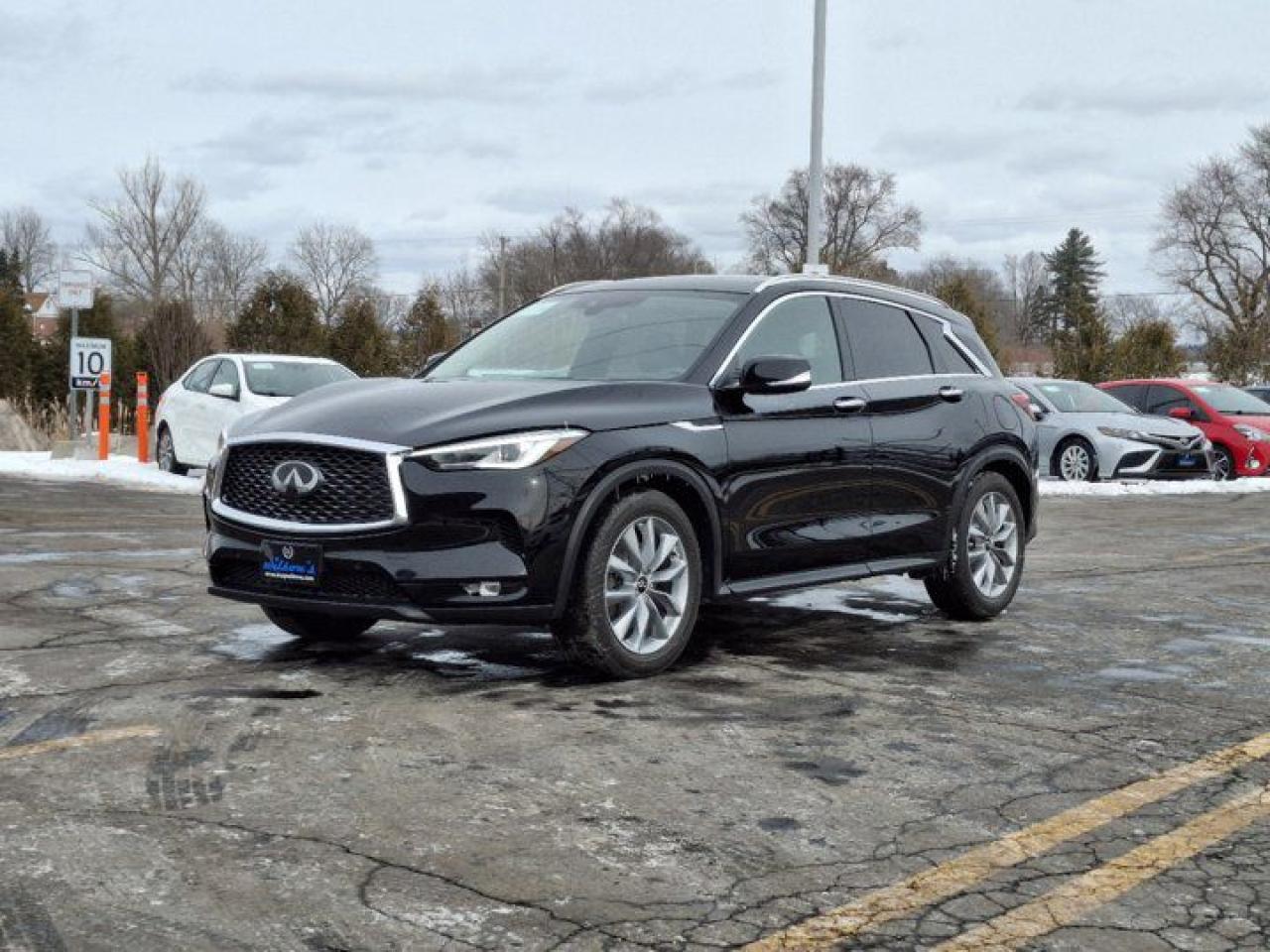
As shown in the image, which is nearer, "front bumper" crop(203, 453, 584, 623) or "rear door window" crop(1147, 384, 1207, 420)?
"front bumper" crop(203, 453, 584, 623)

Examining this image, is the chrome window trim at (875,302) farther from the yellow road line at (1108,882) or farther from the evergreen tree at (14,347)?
the evergreen tree at (14,347)

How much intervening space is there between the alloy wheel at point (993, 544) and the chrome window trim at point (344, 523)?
11.0 ft

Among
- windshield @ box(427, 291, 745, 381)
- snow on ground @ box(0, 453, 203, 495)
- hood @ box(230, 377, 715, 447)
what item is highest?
windshield @ box(427, 291, 745, 381)

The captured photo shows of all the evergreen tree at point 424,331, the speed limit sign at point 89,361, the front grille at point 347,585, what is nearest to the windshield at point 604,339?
the front grille at point 347,585

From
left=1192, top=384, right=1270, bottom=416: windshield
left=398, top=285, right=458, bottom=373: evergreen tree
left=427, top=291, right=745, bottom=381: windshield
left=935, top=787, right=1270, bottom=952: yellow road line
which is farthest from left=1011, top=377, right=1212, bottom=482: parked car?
Answer: left=398, top=285, right=458, bottom=373: evergreen tree

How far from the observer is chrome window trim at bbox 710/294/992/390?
6605mm

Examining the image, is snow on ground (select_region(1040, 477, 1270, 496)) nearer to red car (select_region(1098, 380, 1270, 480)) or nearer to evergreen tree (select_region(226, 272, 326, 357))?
red car (select_region(1098, 380, 1270, 480))

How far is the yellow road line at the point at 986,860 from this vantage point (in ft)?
10.9

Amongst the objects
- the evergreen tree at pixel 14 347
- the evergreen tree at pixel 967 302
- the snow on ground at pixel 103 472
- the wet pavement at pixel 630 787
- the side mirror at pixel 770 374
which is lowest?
the wet pavement at pixel 630 787

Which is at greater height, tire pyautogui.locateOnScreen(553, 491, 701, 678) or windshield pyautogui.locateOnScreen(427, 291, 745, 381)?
windshield pyautogui.locateOnScreen(427, 291, 745, 381)

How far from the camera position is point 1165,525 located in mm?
14438

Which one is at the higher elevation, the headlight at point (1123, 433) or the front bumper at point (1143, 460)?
the headlight at point (1123, 433)

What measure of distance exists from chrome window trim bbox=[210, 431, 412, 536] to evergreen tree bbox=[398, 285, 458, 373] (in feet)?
106

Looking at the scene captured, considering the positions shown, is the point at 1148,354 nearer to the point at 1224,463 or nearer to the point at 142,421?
the point at 1224,463
